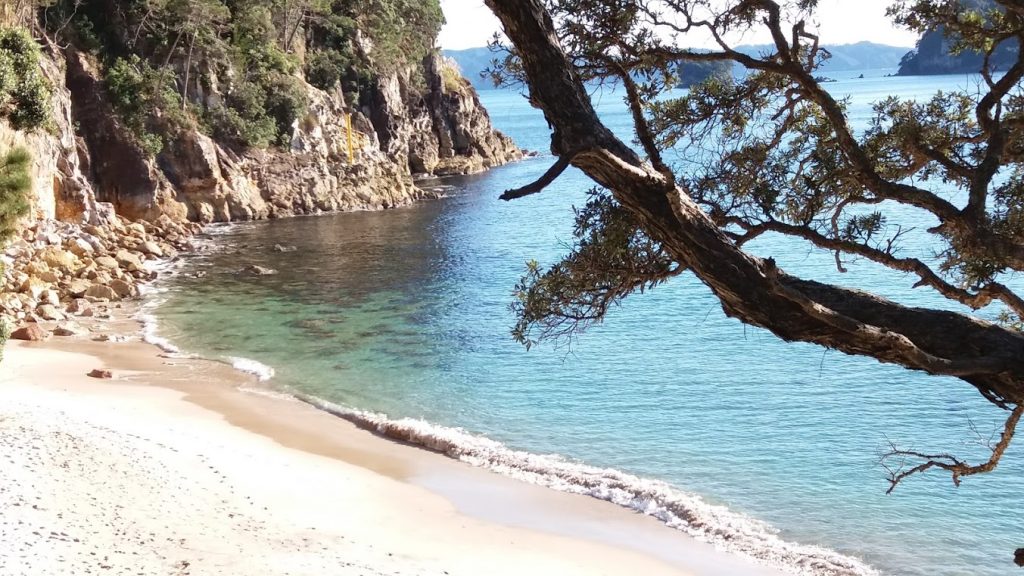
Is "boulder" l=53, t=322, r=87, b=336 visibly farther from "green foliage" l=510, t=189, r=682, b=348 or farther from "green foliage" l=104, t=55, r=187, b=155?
"green foliage" l=510, t=189, r=682, b=348

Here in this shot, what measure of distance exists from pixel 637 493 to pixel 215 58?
3900 centimetres

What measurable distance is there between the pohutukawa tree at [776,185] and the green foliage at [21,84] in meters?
21.7

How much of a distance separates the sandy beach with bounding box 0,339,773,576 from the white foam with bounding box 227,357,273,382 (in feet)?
8.52

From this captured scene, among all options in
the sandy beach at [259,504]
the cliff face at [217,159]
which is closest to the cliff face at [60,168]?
the cliff face at [217,159]

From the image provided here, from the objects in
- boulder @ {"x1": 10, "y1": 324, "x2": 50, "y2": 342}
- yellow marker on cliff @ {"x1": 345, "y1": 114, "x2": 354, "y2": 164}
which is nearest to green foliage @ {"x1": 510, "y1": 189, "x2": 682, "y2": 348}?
boulder @ {"x1": 10, "y1": 324, "x2": 50, "y2": 342}

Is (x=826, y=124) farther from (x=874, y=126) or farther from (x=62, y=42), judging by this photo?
(x=62, y=42)

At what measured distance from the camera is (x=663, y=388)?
71.5 feet

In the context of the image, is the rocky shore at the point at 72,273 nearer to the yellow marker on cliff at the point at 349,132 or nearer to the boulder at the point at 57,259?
the boulder at the point at 57,259

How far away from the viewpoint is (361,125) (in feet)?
203

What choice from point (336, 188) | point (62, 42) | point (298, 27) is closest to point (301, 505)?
point (62, 42)

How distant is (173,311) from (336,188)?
25649mm

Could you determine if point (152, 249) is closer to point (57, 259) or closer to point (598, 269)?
point (57, 259)

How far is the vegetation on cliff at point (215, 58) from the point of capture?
43.2 m

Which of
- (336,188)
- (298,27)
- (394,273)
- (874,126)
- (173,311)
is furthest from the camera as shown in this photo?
(298,27)
